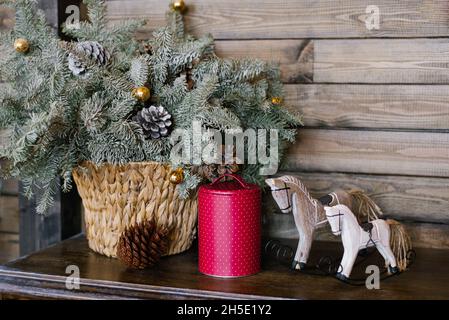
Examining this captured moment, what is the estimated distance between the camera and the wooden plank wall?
4.03ft

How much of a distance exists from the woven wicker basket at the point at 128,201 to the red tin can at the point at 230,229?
0.10 metres

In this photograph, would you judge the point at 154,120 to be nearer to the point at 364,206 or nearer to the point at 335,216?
the point at 335,216

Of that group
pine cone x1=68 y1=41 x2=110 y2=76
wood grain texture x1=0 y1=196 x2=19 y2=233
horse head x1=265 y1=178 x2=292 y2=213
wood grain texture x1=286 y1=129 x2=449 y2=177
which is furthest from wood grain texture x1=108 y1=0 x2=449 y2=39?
wood grain texture x1=0 y1=196 x2=19 y2=233

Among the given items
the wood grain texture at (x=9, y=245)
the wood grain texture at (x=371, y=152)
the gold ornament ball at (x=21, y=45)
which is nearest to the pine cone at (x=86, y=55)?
the gold ornament ball at (x=21, y=45)

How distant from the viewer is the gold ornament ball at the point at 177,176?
41.1 inches

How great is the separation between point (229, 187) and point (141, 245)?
0.63 ft

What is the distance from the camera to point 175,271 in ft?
3.46

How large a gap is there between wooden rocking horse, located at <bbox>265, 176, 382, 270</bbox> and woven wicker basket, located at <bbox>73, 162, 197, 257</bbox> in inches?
8.1

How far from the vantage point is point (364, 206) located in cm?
121

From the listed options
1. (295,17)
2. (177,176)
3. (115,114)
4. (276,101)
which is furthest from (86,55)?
(295,17)

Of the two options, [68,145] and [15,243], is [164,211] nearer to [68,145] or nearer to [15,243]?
[68,145]

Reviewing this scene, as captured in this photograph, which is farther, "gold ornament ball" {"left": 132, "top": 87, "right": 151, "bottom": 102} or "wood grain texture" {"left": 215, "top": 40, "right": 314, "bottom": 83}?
"wood grain texture" {"left": 215, "top": 40, "right": 314, "bottom": 83}

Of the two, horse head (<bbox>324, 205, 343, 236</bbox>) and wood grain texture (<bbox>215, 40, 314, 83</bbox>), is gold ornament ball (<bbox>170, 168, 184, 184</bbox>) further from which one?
wood grain texture (<bbox>215, 40, 314, 83</bbox>)

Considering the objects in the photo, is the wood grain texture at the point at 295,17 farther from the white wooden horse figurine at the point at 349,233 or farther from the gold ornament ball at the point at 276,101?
the white wooden horse figurine at the point at 349,233
